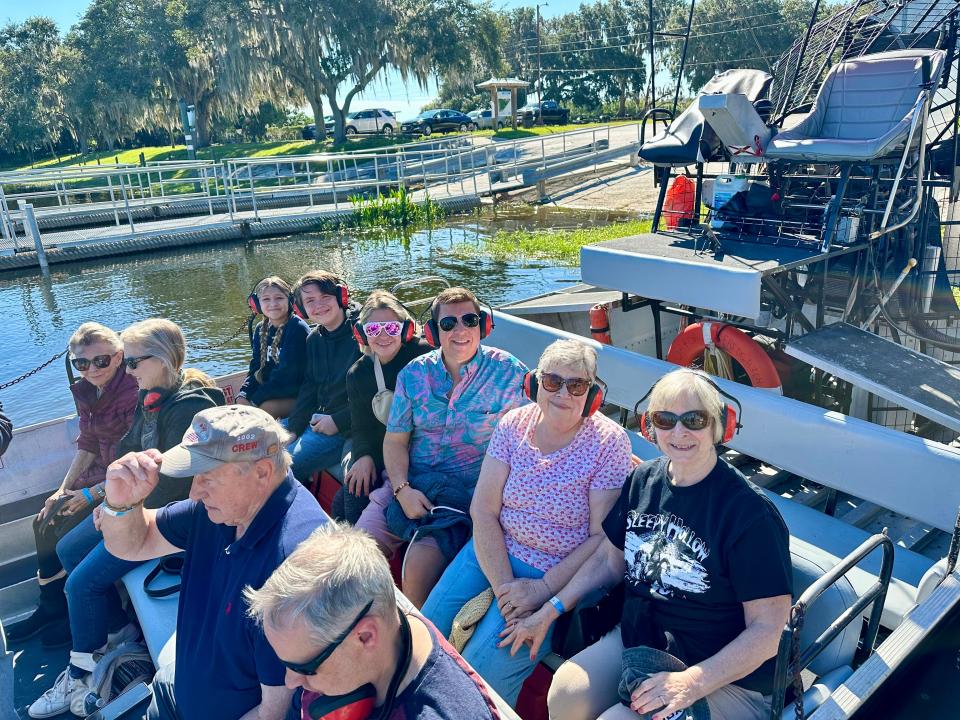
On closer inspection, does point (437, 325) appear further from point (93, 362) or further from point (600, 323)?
point (600, 323)

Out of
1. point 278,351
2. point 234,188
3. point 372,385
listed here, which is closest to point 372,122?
point 234,188

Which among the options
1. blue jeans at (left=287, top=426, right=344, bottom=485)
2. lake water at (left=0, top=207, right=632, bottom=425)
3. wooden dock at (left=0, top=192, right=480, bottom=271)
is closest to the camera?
blue jeans at (left=287, top=426, right=344, bottom=485)

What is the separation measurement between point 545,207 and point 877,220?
1671 centimetres

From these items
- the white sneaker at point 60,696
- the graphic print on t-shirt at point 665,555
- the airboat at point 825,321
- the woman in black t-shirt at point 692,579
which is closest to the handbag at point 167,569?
the airboat at point 825,321

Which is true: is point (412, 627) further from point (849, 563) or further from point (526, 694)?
point (849, 563)

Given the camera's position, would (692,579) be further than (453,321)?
No

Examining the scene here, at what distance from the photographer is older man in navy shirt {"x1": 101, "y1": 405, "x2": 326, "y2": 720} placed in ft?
6.70

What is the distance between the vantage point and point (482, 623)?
8.38 ft

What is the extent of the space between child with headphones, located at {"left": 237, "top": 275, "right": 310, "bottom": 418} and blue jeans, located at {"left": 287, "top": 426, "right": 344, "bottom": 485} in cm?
58

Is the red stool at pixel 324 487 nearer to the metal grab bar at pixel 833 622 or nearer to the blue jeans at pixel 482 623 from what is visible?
the blue jeans at pixel 482 623

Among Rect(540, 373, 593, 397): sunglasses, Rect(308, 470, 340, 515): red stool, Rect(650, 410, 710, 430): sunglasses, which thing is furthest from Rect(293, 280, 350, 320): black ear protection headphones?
Rect(650, 410, 710, 430): sunglasses

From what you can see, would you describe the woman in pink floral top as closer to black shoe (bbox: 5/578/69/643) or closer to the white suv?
black shoe (bbox: 5/578/69/643)

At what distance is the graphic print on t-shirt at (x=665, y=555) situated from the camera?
2.11m

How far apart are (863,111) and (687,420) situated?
3568mm
